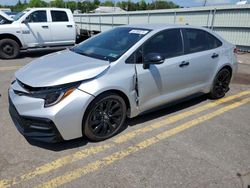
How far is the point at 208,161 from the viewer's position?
329 cm

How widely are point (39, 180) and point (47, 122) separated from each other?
25.5 inches

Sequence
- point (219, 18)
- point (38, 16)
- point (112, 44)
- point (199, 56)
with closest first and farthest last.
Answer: point (112, 44), point (199, 56), point (38, 16), point (219, 18)

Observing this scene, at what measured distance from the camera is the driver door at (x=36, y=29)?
10.1 m

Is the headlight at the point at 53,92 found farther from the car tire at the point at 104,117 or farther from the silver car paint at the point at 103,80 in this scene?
the car tire at the point at 104,117

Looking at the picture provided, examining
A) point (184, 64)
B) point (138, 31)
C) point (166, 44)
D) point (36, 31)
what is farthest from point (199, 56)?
point (36, 31)

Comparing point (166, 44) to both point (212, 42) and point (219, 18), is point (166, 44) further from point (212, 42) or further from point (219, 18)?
point (219, 18)

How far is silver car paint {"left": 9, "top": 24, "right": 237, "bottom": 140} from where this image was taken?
3.21 meters

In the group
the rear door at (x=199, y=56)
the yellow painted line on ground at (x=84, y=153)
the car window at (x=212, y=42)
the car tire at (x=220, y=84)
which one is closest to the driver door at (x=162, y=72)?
the rear door at (x=199, y=56)

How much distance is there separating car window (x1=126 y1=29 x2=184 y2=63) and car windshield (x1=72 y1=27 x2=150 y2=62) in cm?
15

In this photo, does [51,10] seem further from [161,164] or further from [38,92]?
[161,164]

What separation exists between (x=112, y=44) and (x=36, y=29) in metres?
7.08

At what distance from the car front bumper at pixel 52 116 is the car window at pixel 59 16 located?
8226 millimetres

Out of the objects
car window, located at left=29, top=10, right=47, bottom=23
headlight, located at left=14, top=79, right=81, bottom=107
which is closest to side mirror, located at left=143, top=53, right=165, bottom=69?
headlight, located at left=14, top=79, right=81, bottom=107

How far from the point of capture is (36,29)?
10312mm
